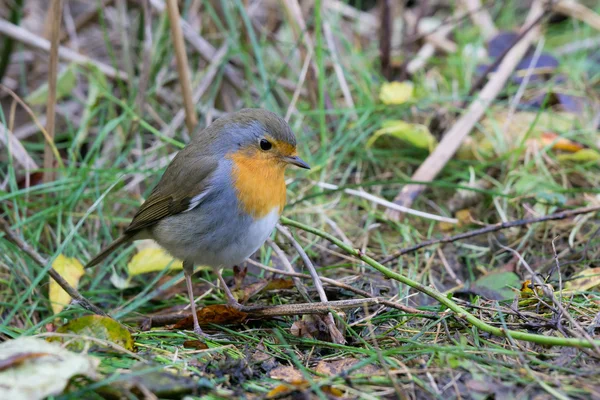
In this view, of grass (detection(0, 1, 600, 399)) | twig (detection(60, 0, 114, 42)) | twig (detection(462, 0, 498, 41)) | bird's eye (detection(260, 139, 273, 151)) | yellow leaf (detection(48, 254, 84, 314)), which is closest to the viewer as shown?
grass (detection(0, 1, 600, 399))

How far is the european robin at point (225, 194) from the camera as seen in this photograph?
9.32 ft

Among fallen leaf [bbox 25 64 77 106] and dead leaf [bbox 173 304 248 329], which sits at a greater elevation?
fallen leaf [bbox 25 64 77 106]

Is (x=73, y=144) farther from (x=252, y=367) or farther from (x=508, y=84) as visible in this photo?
(x=508, y=84)

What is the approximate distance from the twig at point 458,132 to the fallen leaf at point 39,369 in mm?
2224

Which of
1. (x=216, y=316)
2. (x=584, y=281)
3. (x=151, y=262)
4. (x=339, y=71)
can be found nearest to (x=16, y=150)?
(x=151, y=262)

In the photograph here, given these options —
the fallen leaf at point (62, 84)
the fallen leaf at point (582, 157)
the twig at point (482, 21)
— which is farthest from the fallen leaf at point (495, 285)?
the twig at point (482, 21)

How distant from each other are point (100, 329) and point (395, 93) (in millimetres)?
2677

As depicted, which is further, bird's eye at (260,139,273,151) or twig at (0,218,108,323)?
bird's eye at (260,139,273,151)

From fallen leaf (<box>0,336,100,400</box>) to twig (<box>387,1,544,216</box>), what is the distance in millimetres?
2224

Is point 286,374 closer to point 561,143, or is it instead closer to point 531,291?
point 531,291

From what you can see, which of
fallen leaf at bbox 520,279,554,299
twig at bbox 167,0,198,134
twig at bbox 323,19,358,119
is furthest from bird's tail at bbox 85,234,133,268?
fallen leaf at bbox 520,279,554,299

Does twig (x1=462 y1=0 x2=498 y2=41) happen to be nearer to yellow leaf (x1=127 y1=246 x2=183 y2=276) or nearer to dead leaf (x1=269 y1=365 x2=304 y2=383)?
yellow leaf (x1=127 y1=246 x2=183 y2=276)

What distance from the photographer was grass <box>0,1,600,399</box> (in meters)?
2.13

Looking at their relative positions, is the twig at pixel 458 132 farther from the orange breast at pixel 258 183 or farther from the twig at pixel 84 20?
the twig at pixel 84 20
